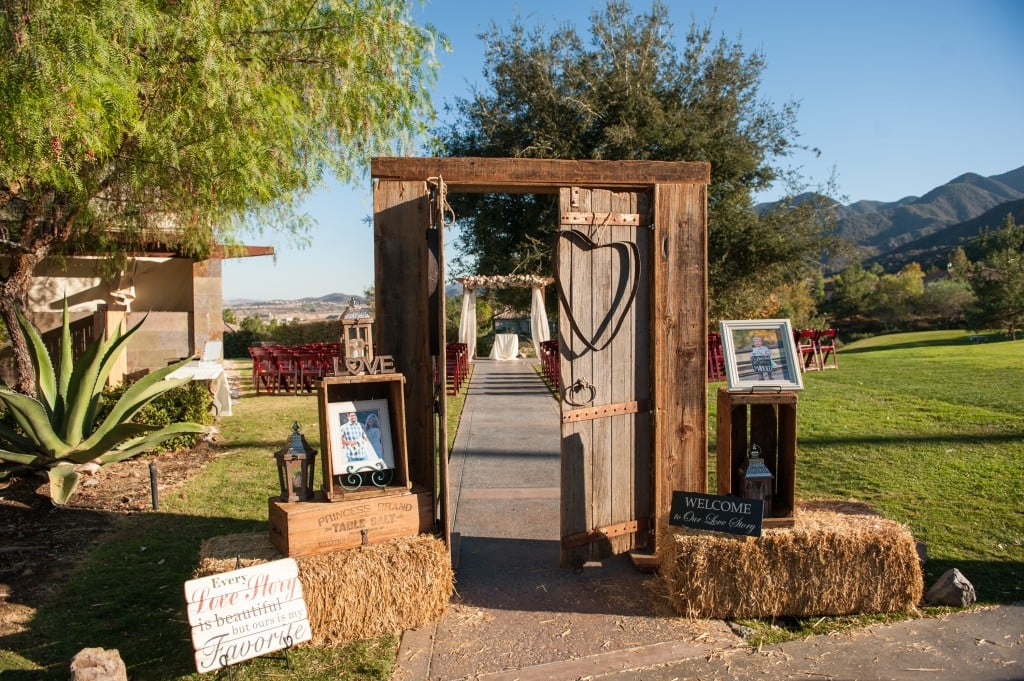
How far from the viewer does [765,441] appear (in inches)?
189

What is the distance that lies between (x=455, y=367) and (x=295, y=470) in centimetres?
1104

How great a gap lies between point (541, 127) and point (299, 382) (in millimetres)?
7026

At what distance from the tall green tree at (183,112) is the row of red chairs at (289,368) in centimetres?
536

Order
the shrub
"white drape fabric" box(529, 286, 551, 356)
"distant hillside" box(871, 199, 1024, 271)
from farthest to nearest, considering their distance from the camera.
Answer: "distant hillside" box(871, 199, 1024, 271)
"white drape fabric" box(529, 286, 551, 356)
the shrub

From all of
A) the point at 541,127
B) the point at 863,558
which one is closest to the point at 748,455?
the point at 863,558

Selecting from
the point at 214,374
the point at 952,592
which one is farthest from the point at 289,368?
the point at 952,592

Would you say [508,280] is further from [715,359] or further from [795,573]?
[795,573]

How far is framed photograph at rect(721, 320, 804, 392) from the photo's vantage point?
4.49 meters

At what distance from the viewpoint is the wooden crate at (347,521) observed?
4.03m

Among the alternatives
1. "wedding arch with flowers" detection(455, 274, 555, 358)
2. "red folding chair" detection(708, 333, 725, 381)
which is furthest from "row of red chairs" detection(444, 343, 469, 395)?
"red folding chair" detection(708, 333, 725, 381)

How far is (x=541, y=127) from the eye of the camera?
14875 millimetres

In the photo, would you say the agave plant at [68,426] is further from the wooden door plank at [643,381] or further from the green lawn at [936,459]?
the green lawn at [936,459]

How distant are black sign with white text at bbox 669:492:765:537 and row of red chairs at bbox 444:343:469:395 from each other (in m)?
10.3

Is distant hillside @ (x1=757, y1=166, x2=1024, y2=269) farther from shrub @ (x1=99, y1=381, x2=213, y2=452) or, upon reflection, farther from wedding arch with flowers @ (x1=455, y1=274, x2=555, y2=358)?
shrub @ (x1=99, y1=381, x2=213, y2=452)
